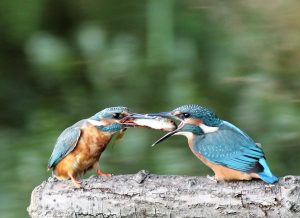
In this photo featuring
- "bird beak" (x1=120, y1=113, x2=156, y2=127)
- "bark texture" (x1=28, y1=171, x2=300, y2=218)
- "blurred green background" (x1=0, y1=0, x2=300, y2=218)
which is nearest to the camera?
"bark texture" (x1=28, y1=171, x2=300, y2=218)

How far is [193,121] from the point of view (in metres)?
2.20

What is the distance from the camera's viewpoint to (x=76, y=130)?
→ 2299 mm

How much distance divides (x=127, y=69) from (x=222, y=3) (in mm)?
357

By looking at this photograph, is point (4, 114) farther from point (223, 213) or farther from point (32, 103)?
point (223, 213)

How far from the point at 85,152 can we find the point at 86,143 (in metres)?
0.02

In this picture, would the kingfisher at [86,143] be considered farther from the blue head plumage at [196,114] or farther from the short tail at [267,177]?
the short tail at [267,177]

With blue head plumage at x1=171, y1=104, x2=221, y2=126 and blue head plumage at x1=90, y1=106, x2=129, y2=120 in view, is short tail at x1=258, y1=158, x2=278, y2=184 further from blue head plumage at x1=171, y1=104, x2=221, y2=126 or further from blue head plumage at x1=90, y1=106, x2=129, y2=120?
blue head plumage at x1=90, y1=106, x2=129, y2=120

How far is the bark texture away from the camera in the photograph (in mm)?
2111

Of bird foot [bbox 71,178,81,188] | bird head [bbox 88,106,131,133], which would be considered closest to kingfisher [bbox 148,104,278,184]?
bird head [bbox 88,106,131,133]

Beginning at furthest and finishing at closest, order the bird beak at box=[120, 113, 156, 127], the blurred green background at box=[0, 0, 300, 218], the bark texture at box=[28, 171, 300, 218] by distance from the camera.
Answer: the blurred green background at box=[0, 0, 300, 218]
the bird beak at box=[120, 113, 156, 127]
the bark texture at box=[28, 171, 300, 218]

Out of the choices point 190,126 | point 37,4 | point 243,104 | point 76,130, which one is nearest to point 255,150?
point 190,126

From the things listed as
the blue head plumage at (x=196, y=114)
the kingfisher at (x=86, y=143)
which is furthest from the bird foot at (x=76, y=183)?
the blue head plumage at (x=196, y=114)

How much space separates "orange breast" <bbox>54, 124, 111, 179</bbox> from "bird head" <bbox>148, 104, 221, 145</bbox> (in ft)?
0.48

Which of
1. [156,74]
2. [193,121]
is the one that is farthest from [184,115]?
[156,74]
